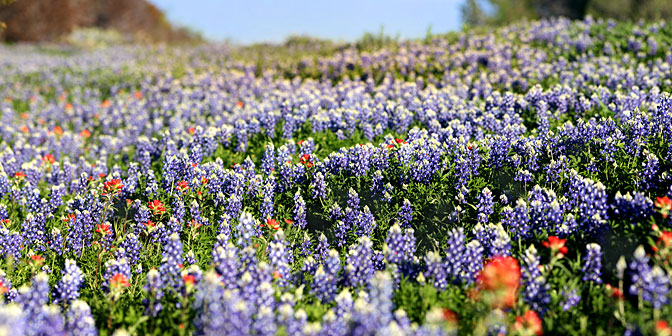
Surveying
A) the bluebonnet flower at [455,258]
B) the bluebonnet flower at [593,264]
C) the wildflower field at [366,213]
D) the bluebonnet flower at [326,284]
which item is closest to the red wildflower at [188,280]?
the wildflower field at [366,213]

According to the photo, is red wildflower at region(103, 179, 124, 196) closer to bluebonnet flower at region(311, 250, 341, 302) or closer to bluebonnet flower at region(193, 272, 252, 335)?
bluebonnet flower at region(193, 272, 252, 335)

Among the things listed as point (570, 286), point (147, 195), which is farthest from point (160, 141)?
point (570, 286)

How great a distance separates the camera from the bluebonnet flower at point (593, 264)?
13.7 feet

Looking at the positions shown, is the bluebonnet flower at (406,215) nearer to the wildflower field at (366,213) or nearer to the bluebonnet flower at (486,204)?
the wildflower field at (366,213)

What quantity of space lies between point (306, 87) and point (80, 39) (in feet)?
82.8

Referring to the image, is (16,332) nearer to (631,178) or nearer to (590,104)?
(631,178)

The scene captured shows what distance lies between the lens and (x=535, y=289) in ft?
13.2

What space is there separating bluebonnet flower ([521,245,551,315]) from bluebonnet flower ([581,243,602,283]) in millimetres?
392

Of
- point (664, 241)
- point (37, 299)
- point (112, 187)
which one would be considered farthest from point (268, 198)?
point (664, 241)

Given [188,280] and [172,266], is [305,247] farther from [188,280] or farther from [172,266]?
[188,280]

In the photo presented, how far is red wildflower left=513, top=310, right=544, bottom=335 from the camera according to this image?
351 centimetres

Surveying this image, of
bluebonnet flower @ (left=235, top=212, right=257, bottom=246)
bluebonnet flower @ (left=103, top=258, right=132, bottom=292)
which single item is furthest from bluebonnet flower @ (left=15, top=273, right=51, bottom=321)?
bluebonnet flower @ (left=235, top=212, right=257, bottom=246)

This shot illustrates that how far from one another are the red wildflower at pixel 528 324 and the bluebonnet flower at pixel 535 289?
0.23m

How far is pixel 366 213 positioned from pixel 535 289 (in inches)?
74.7
